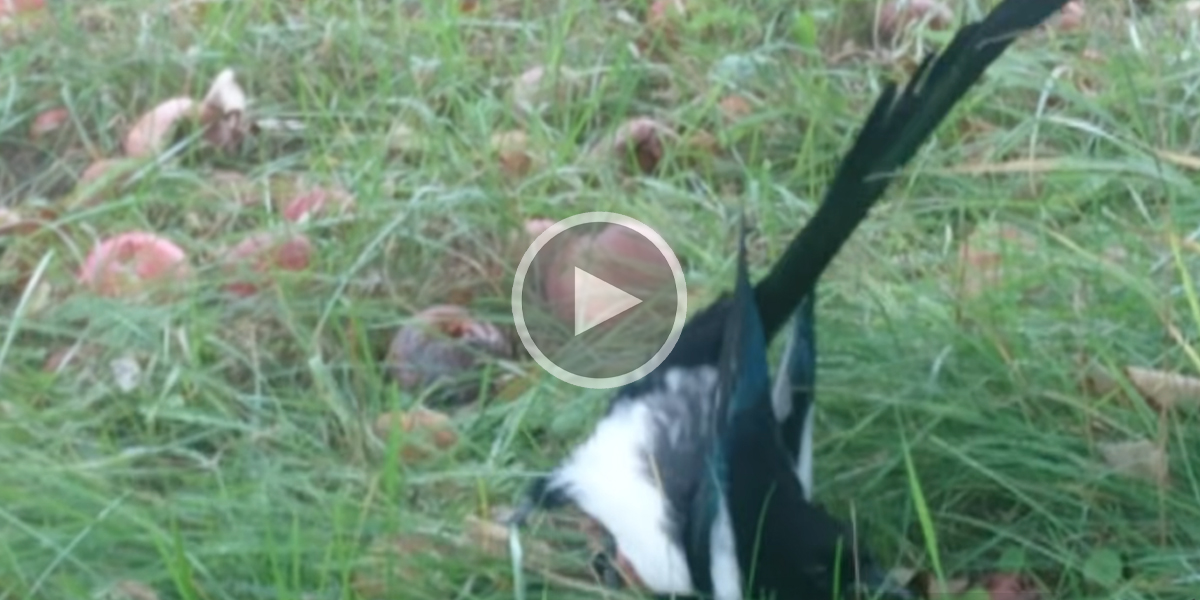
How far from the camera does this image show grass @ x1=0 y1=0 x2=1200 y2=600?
4.44ft

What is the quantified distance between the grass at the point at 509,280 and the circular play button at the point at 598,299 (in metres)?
0.03

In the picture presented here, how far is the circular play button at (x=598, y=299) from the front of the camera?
1.61 meters

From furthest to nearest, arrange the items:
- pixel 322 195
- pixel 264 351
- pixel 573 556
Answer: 1. pixel 322 195
2. pixel 264 351
3. pixel 573 556

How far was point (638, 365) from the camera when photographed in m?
1.55

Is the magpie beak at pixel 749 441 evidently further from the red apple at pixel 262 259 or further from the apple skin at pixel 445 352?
the red apple at pixel 262 259

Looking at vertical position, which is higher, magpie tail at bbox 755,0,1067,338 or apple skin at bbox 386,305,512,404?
magpie tail at bbox 755,0,1067,338

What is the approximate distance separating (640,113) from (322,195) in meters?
0.40

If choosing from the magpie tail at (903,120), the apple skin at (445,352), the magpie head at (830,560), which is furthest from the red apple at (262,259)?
the magpie head at (830,560)

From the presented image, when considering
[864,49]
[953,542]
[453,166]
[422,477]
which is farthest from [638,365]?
[864,49]

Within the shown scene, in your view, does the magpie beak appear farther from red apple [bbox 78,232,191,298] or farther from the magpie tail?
red apple [bbox 78,232,191,298]

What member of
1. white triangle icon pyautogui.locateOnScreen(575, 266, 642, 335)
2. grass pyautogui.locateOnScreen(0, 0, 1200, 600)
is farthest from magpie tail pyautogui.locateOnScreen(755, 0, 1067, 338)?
white triangle icon pyautogui.locateOnScreen(575, 266, 642, 335)

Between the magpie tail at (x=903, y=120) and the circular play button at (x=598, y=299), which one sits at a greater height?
the magpie tail at (x=903, y=120)

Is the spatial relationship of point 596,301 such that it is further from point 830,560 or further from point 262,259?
point 830,560

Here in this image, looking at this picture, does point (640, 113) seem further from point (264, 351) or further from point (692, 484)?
point (692, 484)
